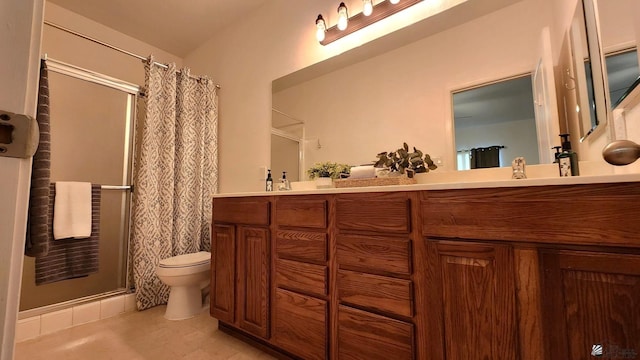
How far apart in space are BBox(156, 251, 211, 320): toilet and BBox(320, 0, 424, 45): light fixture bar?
1866 mm

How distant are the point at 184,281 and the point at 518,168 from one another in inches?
84.2

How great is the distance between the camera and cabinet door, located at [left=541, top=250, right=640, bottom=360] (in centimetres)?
74

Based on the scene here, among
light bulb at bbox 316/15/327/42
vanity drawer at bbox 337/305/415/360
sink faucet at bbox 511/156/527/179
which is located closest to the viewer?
vanity drawer at bbox 337/305/415/360

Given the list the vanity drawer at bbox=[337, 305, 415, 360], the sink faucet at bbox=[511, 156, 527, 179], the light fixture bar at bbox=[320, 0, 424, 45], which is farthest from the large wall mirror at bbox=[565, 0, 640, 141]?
the vanity drawer at bbox=[337, 305, 415, 360]

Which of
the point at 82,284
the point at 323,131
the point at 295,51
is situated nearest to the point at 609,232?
the point at 323,131

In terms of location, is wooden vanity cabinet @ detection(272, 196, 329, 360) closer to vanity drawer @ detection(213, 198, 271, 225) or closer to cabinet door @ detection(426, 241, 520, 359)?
vanity drawer @ detection(213, 198, 271, 225)

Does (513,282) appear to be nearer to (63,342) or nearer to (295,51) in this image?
(295,51)

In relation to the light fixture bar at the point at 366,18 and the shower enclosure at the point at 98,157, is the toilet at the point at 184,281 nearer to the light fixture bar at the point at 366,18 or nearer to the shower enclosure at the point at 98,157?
the shower enclosure at the point at 98,157

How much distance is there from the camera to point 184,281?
6.60 feet

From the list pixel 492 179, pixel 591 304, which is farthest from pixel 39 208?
pixel 492 179

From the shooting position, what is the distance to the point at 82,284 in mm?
2537

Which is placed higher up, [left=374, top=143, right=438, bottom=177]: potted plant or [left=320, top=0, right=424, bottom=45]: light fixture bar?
[left=320, top=0, right=424, bottom=45]: light fixture bar

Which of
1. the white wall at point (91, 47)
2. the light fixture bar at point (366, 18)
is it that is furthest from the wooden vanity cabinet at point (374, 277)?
the white wall at point (91, 47)

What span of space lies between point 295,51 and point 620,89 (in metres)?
1.93
